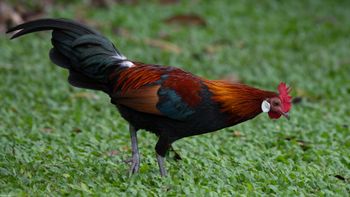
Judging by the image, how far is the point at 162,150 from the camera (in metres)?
5.86

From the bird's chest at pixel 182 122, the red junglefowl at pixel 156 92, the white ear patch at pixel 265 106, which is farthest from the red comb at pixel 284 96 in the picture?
the bird's chest at pixel 182 122

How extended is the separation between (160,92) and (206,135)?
2.18 metres

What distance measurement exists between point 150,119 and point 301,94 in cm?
467

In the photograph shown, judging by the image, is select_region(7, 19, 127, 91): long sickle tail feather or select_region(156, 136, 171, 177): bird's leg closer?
select_region(156, 136, 171, 177): bird's leg

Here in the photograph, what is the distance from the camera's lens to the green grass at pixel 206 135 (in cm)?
580

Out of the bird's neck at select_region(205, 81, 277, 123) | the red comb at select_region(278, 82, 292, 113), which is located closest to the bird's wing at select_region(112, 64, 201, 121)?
the bird's neck at select_region(205, 81, 277, 123)

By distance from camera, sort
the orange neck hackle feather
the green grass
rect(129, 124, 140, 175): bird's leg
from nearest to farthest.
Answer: the orange neck hackle feather
the green grass
rect(129, 124, 140, 175): bird's leg

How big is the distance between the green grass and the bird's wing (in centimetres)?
61

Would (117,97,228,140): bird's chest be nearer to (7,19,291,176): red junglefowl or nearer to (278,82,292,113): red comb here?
(7,19,291,176): red junglefowl

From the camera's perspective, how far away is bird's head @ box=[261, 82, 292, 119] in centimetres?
575

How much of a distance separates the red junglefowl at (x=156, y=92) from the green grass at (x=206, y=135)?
0.47 metres

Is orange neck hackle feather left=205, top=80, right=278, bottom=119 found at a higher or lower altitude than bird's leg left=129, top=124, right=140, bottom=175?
higher

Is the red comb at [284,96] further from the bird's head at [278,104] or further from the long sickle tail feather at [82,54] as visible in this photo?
the long sickle tail feather at [82,54]

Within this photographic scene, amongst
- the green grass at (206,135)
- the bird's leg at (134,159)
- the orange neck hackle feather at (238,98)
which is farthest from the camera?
the bird's leg at (134,159)
